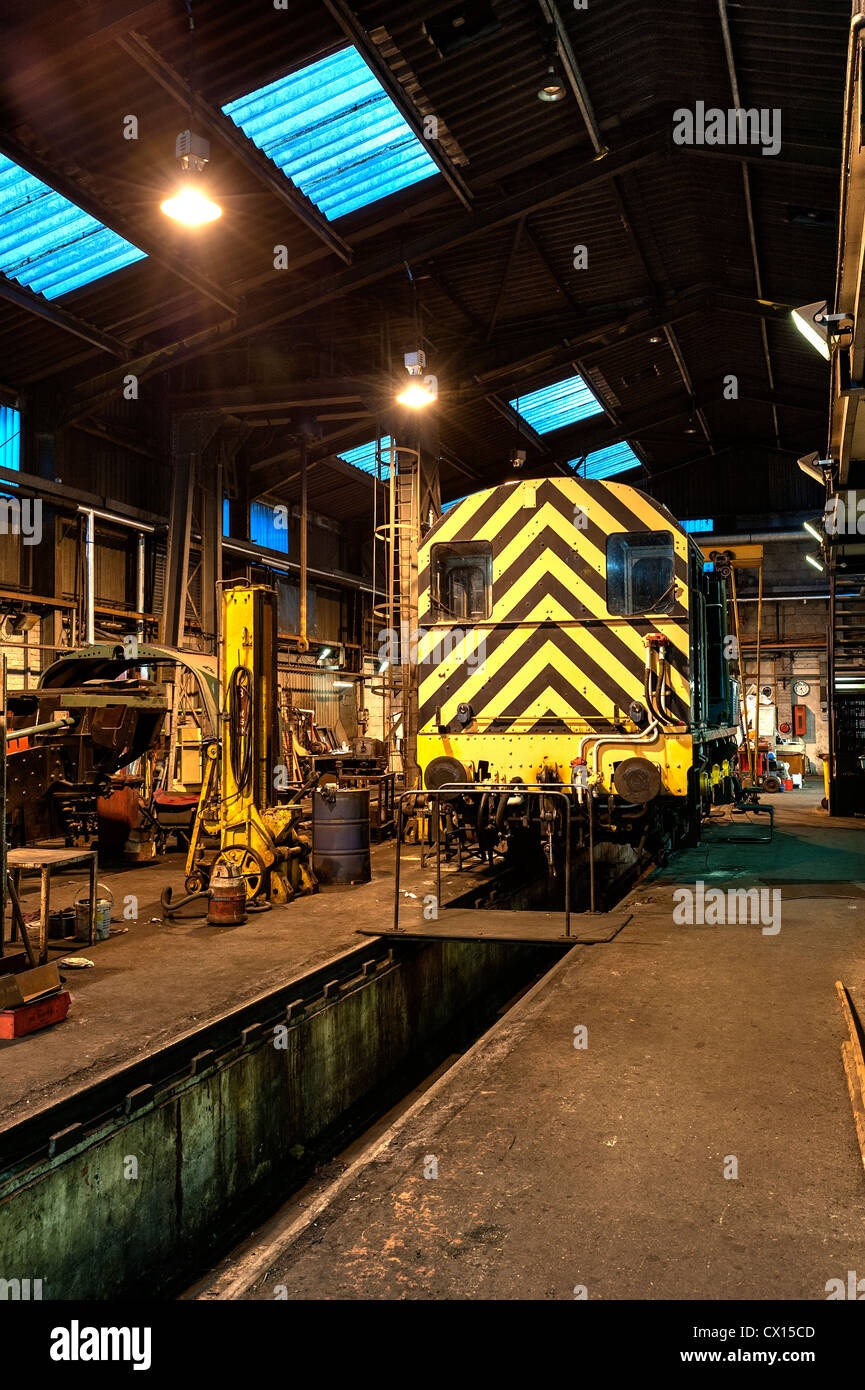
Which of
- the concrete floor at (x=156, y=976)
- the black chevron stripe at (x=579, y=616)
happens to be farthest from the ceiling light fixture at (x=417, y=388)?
the concrete floor at (x=156, y=976)

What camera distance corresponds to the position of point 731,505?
83.5 ft

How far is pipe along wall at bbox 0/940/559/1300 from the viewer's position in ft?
10.4

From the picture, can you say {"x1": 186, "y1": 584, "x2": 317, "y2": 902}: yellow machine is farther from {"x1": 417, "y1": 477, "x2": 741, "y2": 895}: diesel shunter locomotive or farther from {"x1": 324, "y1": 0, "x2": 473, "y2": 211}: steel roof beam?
{"x1": 324, "y1": 0, "x2": 473, "y2": 211}: steel roof beam

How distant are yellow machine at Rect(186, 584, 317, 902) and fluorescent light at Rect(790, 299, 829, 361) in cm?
380

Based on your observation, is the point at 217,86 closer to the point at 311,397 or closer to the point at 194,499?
the point at 311,397

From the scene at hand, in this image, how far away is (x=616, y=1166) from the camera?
2688mm

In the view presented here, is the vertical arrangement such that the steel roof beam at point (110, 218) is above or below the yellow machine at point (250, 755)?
above

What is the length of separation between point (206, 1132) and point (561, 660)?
4.39 m

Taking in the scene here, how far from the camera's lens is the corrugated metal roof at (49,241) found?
9625 millimetres

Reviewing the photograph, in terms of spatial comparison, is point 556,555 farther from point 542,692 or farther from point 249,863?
point 249,863

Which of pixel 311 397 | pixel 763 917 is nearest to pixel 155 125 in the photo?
pixel 311 397

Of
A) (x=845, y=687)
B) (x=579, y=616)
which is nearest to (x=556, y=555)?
(x=579, y=616)

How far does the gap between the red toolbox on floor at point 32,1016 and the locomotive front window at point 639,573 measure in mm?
4742

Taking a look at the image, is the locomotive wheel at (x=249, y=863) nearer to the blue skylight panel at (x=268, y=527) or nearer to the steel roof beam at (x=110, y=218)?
the steel roof beam at (x=110, y=218)
